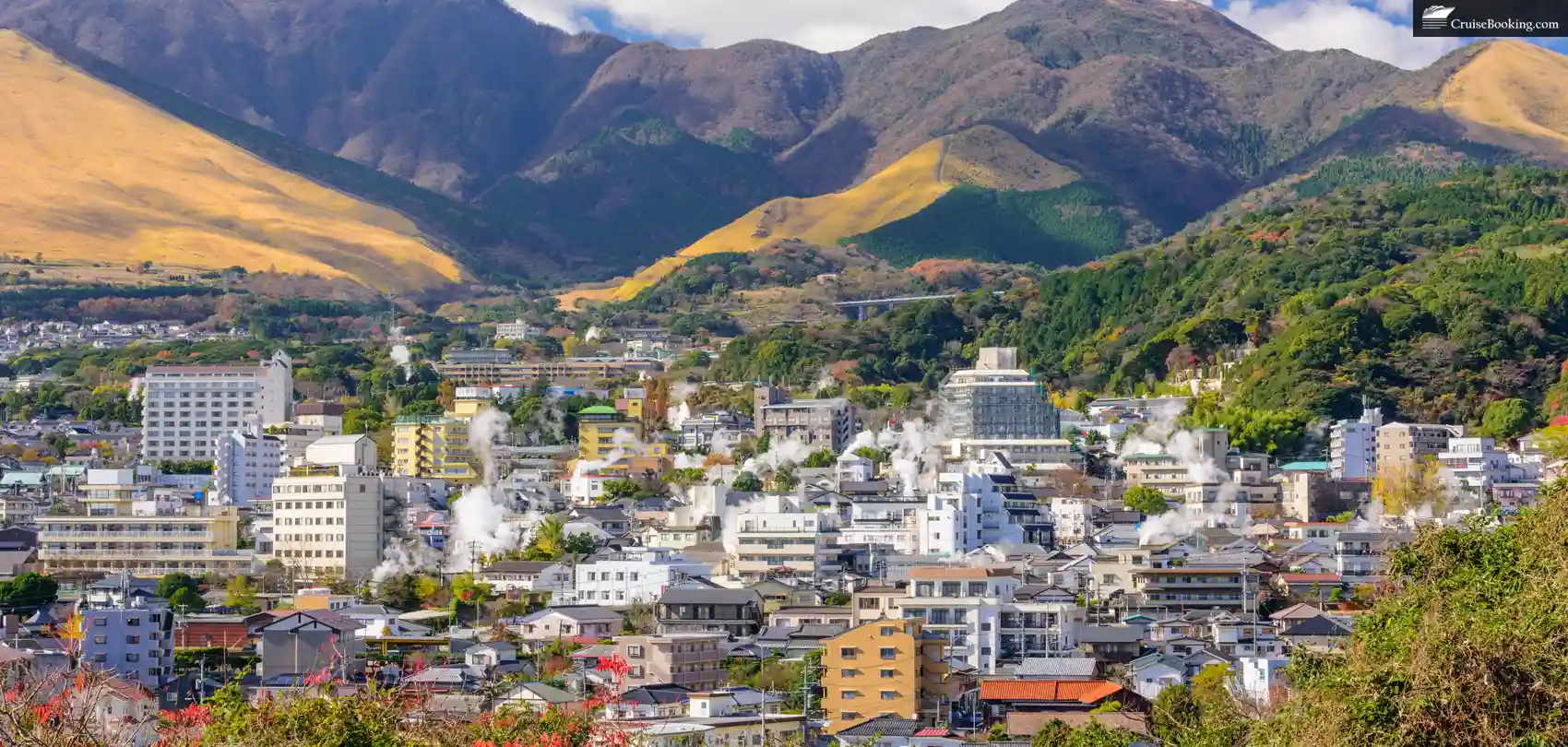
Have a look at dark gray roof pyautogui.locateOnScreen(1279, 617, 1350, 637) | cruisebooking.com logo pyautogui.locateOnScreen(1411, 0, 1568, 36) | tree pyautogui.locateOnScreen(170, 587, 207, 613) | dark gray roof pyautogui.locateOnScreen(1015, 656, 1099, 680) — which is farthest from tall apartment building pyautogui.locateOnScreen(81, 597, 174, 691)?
cruisebooking.com logo pyautogui.locateOnScreen(1411, 0, 1568, 36)

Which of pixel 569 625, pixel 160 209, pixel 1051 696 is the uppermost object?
pixel 160 209

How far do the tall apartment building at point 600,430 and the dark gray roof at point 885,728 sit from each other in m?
47.1

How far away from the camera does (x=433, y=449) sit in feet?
273

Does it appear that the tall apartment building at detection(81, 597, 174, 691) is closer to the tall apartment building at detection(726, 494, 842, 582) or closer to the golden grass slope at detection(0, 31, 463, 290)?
the tall apartment building at detection(726, 494, 842, 582)

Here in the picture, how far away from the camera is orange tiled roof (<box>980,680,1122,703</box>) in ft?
126

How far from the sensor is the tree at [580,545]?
6219cm

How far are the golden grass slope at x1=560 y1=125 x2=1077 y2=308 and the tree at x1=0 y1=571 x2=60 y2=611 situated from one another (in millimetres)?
119147

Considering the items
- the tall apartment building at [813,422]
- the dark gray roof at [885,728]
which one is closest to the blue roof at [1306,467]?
the tall apartment building at [813,422]

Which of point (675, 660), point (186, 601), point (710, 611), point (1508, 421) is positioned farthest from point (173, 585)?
point (1508, 421)

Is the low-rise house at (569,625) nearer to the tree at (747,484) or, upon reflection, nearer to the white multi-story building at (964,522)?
the white multi-story building at (964,522)

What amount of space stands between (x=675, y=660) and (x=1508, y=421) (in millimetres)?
39163

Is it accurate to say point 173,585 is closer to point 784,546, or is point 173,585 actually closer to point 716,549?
point 716,549

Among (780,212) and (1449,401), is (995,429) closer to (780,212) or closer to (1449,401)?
(1449,401)

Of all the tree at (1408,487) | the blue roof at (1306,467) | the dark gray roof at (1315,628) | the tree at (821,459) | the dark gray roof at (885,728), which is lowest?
the dark gray roof at (885,728)
